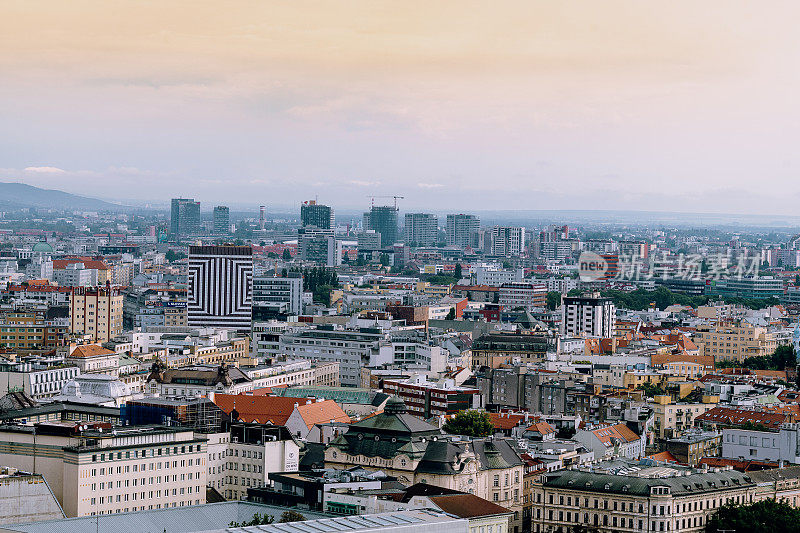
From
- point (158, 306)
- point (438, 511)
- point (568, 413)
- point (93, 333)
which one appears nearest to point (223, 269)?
point (158, 306)

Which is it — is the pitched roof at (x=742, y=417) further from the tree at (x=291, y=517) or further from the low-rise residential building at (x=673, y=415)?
the tree at (x=291, y=517)

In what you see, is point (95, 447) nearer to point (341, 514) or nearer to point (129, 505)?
point (129, 505)

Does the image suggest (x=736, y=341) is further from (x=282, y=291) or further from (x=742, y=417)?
(x=282, y=291)

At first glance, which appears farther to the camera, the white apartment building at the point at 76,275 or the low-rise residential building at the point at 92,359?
the white apartment building at the point at 76,275

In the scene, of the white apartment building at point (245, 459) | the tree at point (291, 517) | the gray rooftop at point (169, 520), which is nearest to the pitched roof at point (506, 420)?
the white apartment building at point (245, 459)

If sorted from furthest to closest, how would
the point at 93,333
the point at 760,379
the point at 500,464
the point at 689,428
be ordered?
the point at 93,333, the point at 760,379, the point at 689,428, the point at 500,464

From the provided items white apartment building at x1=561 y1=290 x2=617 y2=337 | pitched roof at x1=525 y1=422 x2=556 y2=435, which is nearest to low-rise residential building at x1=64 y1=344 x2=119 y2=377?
pitched roof at x1=525 y1=422 x2=556 y2=435

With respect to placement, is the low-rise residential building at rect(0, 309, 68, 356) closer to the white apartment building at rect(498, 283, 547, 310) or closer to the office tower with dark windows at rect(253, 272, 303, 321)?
the office tower with dark windows at rect(253, 272, 303, 321)
